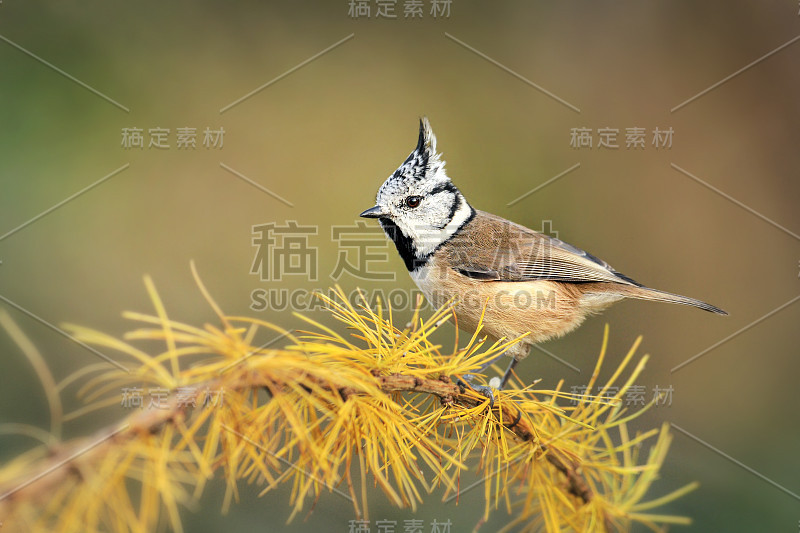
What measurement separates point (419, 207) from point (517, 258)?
47 cm

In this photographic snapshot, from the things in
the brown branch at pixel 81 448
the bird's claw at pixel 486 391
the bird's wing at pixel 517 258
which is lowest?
the bird's claw at pixel 486 391

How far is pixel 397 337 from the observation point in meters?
1.32

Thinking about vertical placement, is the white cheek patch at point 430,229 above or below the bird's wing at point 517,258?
above

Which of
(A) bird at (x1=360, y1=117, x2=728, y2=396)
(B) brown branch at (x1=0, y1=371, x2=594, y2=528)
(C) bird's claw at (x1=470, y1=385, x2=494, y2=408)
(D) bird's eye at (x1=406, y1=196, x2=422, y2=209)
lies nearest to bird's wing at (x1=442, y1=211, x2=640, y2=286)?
(A) bird at (x1=360, y1=117, x2=728, y2=396)

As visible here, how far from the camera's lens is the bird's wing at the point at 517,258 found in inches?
98.8

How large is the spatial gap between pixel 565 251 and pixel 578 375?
0.68 meters

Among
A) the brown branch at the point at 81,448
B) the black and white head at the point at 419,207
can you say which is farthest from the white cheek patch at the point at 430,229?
the brown branch at the point at 81,448

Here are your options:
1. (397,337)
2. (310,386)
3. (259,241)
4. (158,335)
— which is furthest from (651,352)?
(158,335)

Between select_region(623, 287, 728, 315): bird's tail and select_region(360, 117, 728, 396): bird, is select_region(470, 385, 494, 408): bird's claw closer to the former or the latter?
select_region(360, 117, 728, 396): bird

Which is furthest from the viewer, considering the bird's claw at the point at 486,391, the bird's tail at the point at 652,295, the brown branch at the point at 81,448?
the bird's tail at the point at 652,295

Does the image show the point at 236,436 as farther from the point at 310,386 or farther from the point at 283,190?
the point at 283,190

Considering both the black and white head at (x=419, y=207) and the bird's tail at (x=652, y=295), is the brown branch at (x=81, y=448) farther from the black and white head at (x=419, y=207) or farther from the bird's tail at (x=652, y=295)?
the bird's tail at (x=652, y=295)

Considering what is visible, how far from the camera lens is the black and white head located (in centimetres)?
247

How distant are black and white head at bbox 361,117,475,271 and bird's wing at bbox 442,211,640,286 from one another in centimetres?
9
